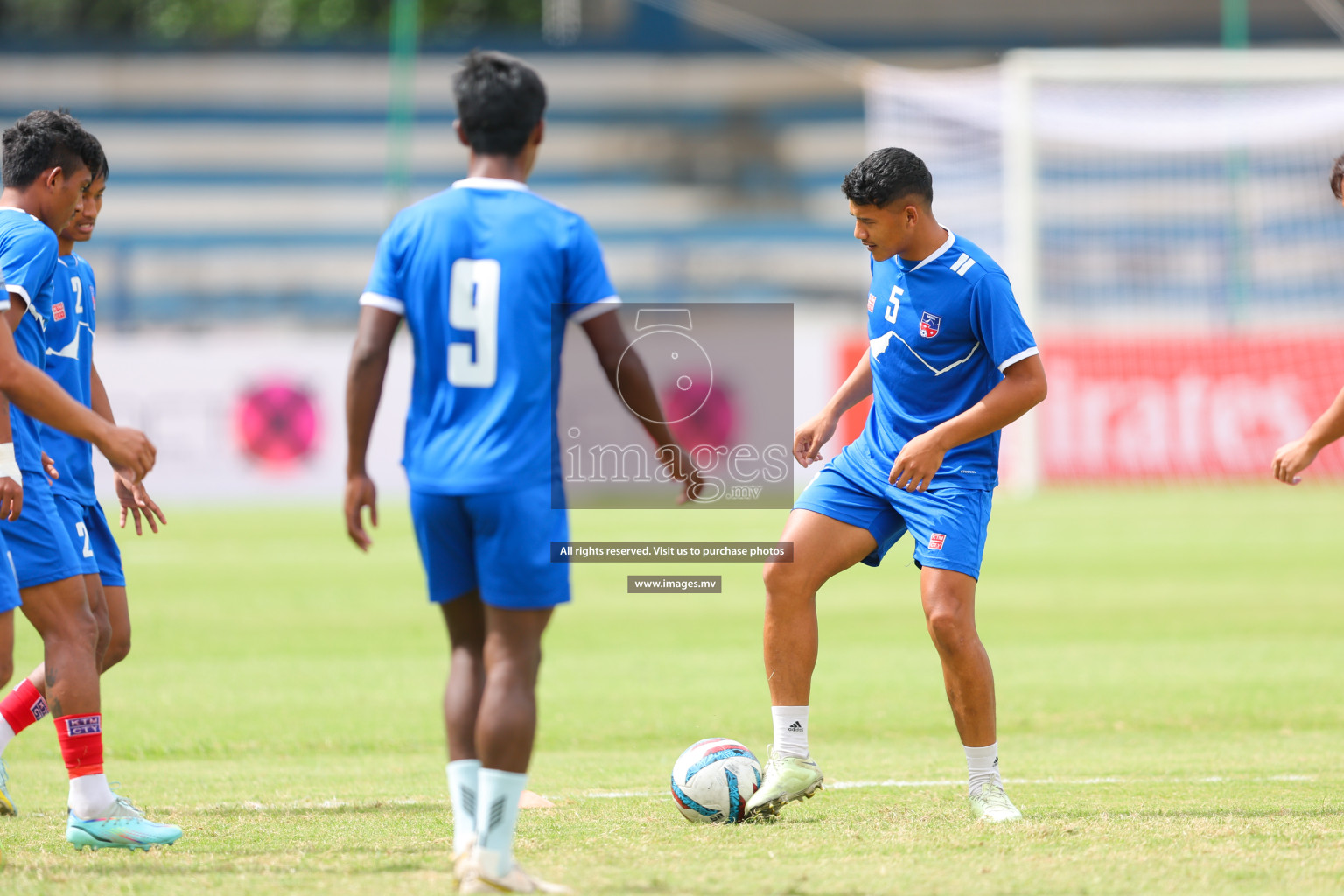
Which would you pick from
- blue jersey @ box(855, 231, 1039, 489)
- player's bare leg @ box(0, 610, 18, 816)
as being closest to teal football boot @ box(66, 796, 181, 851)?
player's bare leg @ box(0, 610, 18, 816)

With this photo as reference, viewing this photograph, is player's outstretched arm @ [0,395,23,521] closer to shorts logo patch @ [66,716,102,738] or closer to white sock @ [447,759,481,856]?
shorts logo patch @ [66,716,102,738]

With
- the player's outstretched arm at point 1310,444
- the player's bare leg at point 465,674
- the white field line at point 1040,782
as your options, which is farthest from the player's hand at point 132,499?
the player's outstretched arm at point 1310,444

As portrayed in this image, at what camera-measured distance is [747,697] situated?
27.2 ft

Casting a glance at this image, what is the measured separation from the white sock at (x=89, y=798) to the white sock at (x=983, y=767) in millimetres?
2844

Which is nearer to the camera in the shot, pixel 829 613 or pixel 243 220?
pixel 829 613

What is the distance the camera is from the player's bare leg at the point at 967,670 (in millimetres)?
5137

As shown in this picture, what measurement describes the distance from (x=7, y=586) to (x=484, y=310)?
183 cm

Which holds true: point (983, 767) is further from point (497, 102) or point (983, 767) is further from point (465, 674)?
point (497, 102)

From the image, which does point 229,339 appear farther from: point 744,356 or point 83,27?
point 83,27

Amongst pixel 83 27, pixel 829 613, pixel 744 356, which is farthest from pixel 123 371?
pixel 83 27

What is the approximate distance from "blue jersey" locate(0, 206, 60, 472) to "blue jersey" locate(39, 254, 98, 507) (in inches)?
3.6

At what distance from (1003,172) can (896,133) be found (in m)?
2.03

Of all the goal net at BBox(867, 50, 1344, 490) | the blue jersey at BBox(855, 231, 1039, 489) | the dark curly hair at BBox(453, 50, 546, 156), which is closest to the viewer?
the dark curly hair at BBox(453, 50, 546, 156)

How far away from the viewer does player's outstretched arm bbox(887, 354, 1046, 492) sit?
506 cm
